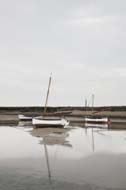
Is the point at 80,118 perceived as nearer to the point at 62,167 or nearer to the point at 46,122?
the point at 46,122

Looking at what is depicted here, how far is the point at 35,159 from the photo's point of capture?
2953 centimetres

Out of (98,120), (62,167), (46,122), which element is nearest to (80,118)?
(98,120)

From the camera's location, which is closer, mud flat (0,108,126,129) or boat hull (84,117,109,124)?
boat hull (84,117,109,124)

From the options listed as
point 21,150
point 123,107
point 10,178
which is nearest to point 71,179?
point 10,178

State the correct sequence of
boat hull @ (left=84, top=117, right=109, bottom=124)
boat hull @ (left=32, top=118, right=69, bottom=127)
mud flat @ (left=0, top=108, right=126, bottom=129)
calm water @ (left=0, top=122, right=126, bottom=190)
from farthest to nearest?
mud flat @ (left=0, top=108, right=126, bottom=129) < boat hull @ (left=84, top=117, right=109, bottom=124) < boat hull @ (left=32, top=118, right=69, bottom=127) < calm water @ (left=0, top=122, right=126, bottom=190)

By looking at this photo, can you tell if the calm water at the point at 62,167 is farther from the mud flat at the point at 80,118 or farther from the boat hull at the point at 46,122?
the mud flat at the point at 80,118

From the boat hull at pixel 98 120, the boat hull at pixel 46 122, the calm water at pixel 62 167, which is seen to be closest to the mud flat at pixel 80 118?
the boat hull at pixel 98 120

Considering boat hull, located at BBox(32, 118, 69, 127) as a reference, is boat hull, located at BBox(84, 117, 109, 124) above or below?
above

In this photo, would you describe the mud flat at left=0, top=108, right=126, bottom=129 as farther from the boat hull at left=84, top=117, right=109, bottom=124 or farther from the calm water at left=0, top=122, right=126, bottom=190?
the calm water at left=0, top=122, right=126, bottom=190

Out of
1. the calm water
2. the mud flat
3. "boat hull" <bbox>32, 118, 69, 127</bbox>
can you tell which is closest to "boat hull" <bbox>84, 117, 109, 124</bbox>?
the mud flat

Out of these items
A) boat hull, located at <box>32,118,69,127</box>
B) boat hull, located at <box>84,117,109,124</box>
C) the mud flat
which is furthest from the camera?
the mud flat

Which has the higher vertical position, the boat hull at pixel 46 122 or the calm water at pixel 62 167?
the boat hull at pixel 46 122

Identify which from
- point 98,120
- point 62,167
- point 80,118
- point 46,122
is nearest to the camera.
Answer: point 62,167

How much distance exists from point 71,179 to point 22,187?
3.34m
